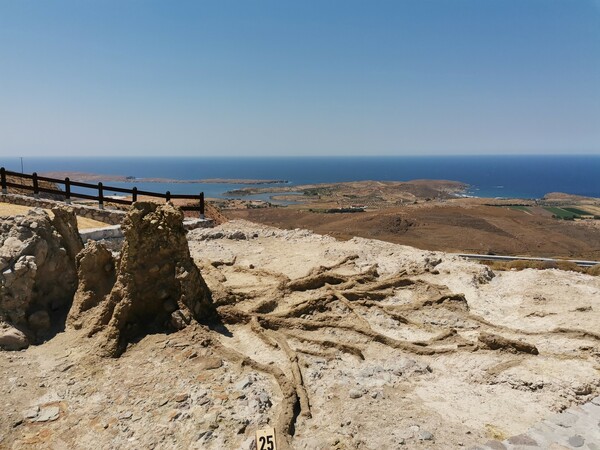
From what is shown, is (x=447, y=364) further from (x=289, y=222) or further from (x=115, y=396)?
(x=289, y=222)

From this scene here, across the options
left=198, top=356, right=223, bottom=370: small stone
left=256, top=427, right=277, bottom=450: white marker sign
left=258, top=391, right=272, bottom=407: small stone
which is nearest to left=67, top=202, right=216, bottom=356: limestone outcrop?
left=198, top=356, right=223, bottom=370: small stone

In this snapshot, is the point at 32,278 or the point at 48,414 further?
the point at 32,278

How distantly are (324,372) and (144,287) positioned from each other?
422 cm

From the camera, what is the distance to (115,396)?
735 centimetres

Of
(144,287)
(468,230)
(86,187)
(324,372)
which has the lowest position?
(468,230)

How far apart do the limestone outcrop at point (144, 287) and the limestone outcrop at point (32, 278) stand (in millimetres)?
656

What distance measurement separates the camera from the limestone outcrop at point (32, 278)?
9.23 m

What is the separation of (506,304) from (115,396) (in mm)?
10420

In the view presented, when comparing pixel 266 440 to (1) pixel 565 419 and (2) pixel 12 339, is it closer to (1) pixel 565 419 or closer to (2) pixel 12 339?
(1) pixel 565 419

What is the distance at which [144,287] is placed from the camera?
940 centimetres

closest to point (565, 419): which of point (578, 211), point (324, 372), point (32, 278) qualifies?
point (324, 372)

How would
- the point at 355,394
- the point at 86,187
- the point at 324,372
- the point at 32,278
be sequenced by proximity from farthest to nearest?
the point at 86,187
the point at 32,278
the point at 324,372
the point at 355,394

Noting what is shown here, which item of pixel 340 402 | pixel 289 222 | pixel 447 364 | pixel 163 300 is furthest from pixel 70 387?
pixel 289 222

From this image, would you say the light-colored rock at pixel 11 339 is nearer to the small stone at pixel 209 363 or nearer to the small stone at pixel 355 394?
the small stone at pixel 209 363
